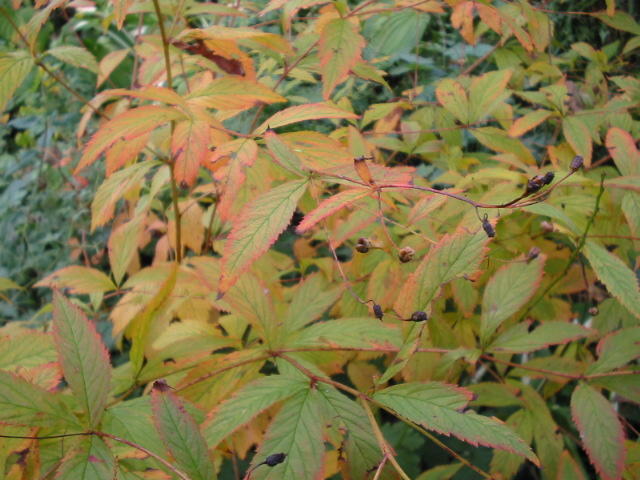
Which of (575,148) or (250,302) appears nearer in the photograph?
(250,302)

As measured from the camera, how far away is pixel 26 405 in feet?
1.77

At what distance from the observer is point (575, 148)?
3.28 feet

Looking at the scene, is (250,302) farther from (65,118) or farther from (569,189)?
(65,118)

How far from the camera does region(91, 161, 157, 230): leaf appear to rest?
903 millimetres

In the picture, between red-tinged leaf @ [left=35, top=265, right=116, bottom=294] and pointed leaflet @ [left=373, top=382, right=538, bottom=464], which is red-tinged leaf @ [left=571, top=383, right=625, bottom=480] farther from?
red-tinged leaf @ [left=35, top=265, right=116, bottom=294]

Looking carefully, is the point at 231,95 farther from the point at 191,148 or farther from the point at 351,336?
the point at 351,336

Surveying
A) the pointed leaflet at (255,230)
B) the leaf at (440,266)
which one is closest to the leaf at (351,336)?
the leaf at (440,266)

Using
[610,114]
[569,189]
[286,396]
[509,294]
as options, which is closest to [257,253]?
[286,396]

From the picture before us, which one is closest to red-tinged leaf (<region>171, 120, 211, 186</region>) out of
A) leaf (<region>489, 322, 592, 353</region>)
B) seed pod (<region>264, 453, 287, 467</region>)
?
seed pod (<region>264, 453, 287, 467</region>)

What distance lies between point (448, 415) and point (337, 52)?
1.76ft

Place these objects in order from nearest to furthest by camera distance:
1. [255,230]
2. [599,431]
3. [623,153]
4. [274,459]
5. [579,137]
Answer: [274,459], [255,230], [599,431], [623,153], [579,137]

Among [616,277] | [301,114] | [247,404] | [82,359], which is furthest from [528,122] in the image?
[82,359]

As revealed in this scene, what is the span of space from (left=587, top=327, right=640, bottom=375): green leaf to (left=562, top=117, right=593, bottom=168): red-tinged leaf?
0.36 metres

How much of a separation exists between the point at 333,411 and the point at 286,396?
0.06 m
